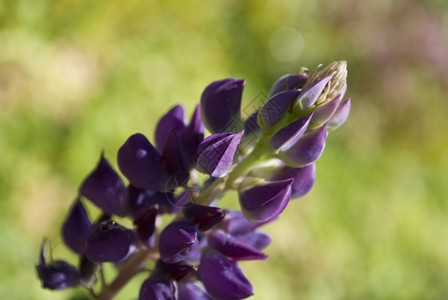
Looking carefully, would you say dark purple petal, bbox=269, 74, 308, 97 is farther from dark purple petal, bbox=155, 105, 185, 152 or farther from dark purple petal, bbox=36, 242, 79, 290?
dark purple petal, bbox=36, 242, 79, 290

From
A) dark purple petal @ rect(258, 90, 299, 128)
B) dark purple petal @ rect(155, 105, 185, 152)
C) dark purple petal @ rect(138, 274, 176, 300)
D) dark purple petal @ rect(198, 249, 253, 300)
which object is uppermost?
dark purple petal @ rect(155, 105, 185, 152)

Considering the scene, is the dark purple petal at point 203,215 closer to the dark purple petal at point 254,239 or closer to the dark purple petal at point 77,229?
the dark purple petal at point 254,239

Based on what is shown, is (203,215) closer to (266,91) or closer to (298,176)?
(298,176)

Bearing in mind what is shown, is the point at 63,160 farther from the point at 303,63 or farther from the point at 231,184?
the point at 303,63

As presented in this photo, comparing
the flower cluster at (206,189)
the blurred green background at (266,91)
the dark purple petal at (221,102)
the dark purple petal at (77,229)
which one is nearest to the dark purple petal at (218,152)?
the flower cluster at (206,189)

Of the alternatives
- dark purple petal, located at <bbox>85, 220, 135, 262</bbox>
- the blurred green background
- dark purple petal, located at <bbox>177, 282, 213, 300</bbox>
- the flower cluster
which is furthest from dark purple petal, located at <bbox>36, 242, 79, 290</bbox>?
the blurred green background

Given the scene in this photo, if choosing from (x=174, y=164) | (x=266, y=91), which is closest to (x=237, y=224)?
(x=174, y=164)
